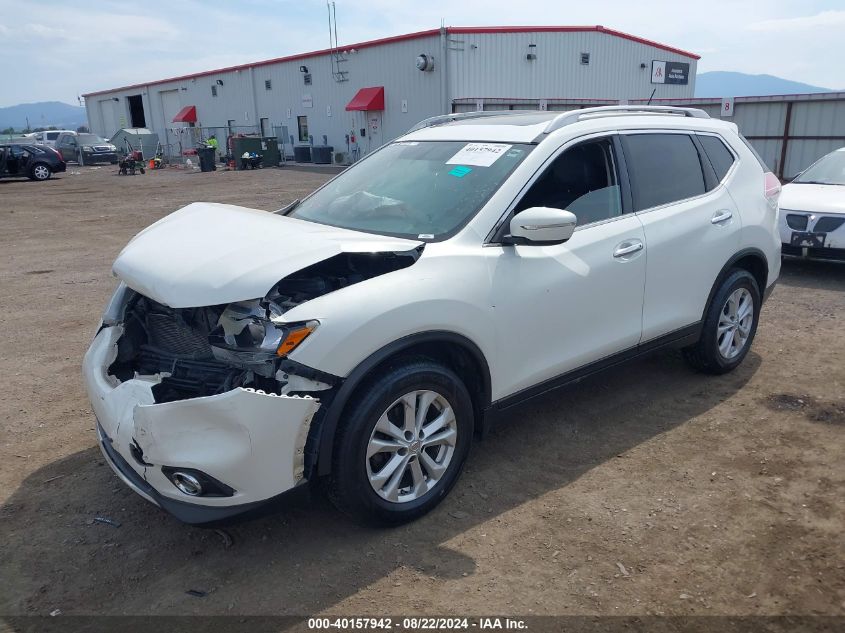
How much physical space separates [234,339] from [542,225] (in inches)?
60.8

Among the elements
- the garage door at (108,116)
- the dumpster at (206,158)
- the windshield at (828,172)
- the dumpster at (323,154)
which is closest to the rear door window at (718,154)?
the windshield at (828,172)

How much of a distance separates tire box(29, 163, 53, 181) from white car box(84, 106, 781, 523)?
26.1m

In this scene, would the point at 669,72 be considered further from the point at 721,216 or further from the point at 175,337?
the point at 175,337

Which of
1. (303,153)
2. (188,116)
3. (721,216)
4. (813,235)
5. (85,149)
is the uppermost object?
(188,116)

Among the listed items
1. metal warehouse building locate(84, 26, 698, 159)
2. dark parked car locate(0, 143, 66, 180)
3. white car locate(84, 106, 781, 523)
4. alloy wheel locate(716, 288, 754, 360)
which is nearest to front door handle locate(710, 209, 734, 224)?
white car locate(84, 106, 781, 523)

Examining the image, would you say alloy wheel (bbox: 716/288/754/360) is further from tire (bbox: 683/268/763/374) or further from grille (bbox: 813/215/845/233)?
grille (bbox: 813/215/845/233)

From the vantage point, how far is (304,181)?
2403 centimetres

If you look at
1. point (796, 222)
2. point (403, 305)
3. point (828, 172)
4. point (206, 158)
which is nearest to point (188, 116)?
point (206, 158)

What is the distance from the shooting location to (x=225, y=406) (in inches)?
104

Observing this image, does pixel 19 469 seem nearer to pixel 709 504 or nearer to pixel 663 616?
pixel 663 616

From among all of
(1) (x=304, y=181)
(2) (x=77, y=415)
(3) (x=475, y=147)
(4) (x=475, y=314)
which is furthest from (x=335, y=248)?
(1) (x=304, y=181)

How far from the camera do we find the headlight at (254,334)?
9.12 feet

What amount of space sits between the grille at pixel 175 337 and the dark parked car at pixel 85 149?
36.8m

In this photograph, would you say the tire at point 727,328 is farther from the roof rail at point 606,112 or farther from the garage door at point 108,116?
the garage door at point 108,116
